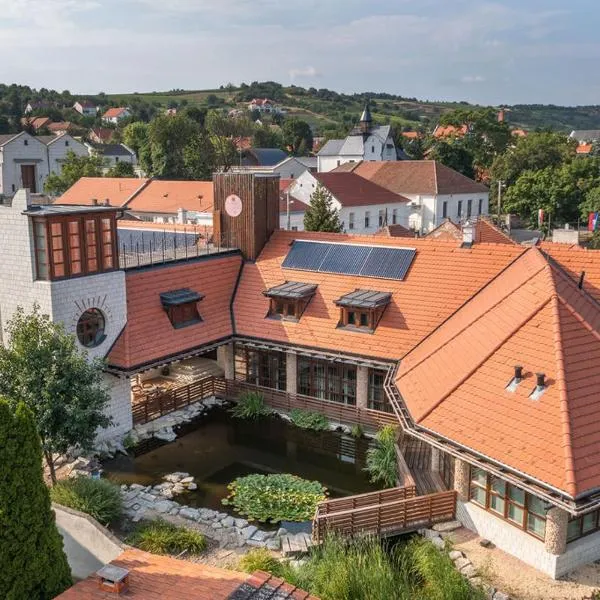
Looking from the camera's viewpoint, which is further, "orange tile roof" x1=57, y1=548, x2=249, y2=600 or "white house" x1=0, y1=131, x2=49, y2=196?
"white house" x1=0, y1=131, x2=49, y2=196

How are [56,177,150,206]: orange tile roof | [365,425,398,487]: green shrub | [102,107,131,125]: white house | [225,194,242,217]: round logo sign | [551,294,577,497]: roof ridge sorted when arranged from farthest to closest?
[102,107,131,125]: white house
[56,177,150,206]: orange tile roof
[225,194,242,217]: round logo sign
[365,425,398,487]: green shrub
[551,294,577,497]: roof ridge

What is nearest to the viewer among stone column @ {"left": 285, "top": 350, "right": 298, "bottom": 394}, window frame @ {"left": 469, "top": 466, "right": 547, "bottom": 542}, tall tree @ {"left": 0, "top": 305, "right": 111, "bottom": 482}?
window frame @ {"left": 469, "top": 466, "right": 547, "bottom": 542}

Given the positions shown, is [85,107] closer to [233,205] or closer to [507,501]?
[233,205]

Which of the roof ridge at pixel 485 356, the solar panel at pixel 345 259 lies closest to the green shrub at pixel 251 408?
the solar panel at pixel 345 259

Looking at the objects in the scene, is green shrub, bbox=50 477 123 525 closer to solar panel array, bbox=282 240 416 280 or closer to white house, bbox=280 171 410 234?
solar panel array, bbox=282 240 416 280

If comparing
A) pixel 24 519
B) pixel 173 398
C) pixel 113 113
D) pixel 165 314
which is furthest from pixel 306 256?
pixel 113 113

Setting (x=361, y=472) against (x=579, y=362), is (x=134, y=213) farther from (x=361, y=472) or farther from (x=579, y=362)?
(x=579, y=362)

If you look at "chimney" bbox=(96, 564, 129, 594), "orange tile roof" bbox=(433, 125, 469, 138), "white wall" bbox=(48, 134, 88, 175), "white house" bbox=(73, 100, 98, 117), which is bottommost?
"chimney" bbox=(96, 564, 129, 594)

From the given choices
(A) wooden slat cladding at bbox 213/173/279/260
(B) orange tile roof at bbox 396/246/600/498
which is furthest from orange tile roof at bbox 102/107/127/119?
(B) orange tile roof at bbox 396/246/600/498
